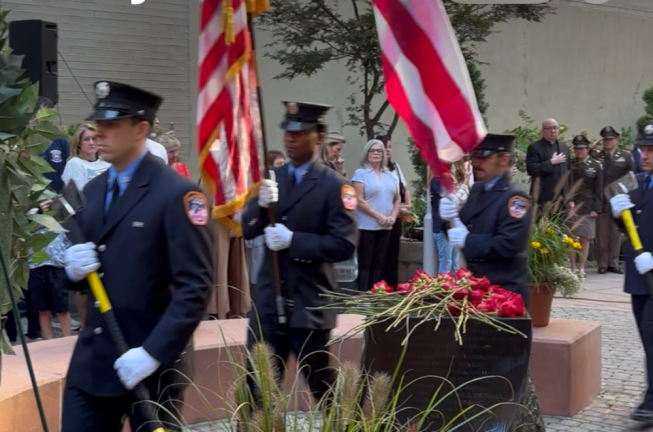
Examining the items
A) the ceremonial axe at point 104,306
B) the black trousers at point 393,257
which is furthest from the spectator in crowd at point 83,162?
the ceremonial axe at point 104,306

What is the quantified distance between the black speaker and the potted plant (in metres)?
4.50

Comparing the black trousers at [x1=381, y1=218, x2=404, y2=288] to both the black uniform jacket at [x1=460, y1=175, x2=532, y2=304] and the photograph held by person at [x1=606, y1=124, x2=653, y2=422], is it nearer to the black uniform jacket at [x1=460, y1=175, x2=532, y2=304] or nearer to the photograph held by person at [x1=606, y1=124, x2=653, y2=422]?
the photograph held by person at [x1=606, y1=124, x2=653, y2=422]

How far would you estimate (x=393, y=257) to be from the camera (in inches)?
454

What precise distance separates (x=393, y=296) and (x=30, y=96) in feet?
8.97

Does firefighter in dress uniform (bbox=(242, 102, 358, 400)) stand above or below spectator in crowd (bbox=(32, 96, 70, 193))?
below

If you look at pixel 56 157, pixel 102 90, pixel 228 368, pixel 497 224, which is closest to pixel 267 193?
pixel 228 368

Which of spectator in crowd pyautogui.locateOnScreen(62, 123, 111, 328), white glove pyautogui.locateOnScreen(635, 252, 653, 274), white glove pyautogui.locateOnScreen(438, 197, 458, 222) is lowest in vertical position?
white glove pyautogui.locateOnScreen(635, 252, 653, 274)

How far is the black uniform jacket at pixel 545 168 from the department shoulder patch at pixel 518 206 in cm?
743

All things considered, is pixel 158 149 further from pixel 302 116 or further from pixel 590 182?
pixel 590 182

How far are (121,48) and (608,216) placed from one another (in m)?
7.78

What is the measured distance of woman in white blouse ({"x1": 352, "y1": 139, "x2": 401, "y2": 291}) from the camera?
10922mm

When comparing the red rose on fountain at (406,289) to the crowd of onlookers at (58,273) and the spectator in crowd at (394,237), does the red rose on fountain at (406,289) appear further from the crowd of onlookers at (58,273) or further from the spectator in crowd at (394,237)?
the spectator in crowd at (394,237)

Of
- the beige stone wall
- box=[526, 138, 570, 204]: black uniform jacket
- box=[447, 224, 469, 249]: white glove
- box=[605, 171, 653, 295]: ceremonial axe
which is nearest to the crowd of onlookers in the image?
box=[447, 224, 469, 249]: white glove

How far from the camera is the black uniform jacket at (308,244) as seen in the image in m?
5.16
